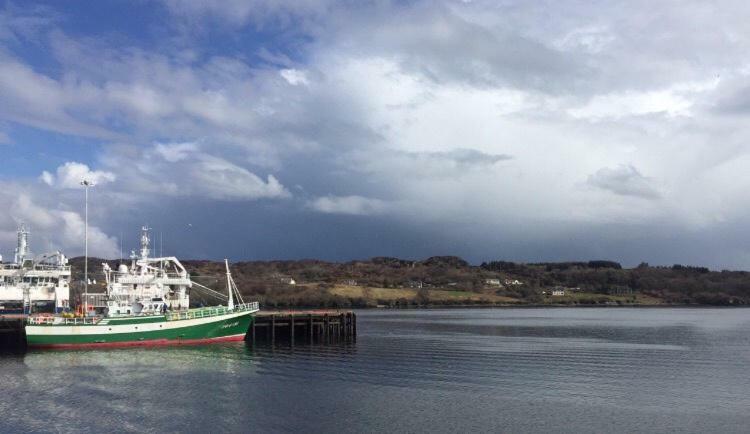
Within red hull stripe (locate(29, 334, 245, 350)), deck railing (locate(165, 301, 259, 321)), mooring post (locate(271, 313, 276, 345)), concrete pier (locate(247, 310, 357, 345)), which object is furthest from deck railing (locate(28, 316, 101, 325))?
mooring post (locate(271, 313, 276, 345))

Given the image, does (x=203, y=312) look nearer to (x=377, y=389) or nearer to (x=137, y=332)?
(x=137, y=332)

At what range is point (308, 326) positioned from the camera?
89.9 metres

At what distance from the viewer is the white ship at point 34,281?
8944 centimetres

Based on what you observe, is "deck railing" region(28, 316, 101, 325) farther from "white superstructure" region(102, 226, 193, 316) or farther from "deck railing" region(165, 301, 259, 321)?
"deck railing" region(165, 301, 259, 321)

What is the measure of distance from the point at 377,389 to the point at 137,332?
36381 mm

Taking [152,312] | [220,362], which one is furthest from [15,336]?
[220,362]

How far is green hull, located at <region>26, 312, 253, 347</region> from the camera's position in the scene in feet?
235

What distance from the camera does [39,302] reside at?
3541 inches

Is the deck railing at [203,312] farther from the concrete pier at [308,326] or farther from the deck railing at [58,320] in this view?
the deck railing at [58,320]

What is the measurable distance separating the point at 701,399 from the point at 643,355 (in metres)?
29.5

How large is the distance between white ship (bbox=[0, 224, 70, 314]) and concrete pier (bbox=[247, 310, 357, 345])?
86.3ft

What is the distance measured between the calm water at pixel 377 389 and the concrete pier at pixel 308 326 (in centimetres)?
971

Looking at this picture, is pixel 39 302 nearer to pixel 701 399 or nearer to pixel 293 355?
pixel 293 355

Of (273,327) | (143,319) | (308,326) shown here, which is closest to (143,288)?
(143,319)
